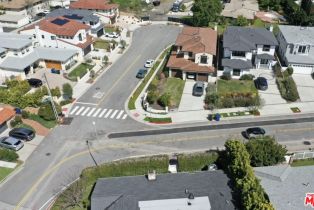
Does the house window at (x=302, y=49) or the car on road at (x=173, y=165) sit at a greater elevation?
the house window at (x=302, y=49)

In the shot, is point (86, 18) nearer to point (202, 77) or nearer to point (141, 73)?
point (141, 73)

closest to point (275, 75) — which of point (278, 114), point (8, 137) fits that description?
point (278, 114)

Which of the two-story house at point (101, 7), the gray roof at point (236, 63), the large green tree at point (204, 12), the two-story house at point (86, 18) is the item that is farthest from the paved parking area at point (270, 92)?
the two-story house at point (101, 7)

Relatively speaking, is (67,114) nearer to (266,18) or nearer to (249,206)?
(249,206)

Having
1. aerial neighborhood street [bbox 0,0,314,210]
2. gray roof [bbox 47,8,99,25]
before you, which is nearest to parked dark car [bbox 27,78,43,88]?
aerial neighborhood street [bbox 0,0,314,210]

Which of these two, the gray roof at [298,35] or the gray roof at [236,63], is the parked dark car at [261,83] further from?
the gray roof at [298,35]

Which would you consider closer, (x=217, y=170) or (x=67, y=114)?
(x=217, y=170)

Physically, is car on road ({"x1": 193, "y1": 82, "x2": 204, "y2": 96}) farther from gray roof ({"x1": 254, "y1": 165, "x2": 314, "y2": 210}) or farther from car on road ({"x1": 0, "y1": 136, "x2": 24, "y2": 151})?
car on road ({"x1": 0, "y1": 136, "x2": 24, "y2": 151})
